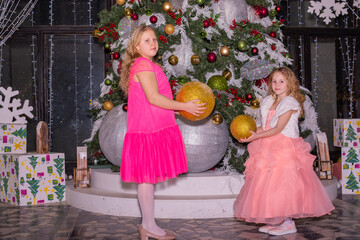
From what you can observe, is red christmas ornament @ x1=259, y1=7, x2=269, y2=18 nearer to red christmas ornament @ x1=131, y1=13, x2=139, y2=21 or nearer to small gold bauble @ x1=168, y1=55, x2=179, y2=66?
small gold bauble @ x1=168, y1=55, x2=179, y2=66

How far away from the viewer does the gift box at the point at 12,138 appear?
5.61 m

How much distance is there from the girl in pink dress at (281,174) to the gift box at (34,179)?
2.44 meters

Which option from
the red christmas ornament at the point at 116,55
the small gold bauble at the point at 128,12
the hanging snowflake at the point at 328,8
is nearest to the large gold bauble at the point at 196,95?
the red christmas ornament at the point at 116,55

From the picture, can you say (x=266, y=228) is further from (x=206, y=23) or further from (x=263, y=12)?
(x=263, y=12)

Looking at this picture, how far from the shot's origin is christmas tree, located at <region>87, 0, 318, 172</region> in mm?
4938

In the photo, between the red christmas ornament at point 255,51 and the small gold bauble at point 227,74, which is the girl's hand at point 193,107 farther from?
the red christmas ornament at point 255,51

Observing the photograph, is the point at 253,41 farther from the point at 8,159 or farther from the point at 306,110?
the point at 8,159

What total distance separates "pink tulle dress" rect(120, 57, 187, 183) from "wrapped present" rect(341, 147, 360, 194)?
2685 millimetres

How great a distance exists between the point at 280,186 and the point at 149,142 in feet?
3.58

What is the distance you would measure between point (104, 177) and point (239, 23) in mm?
2316

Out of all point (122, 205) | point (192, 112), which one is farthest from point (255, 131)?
point (122, 205)

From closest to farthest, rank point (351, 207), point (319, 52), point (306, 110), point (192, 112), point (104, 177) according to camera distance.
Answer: point (192, 112) < point (351, 207) < point (104, 177) < point (306, 110) < point (319, 52)

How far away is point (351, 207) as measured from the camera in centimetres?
468

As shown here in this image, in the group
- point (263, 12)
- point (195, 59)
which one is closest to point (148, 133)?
point (195, 59)
